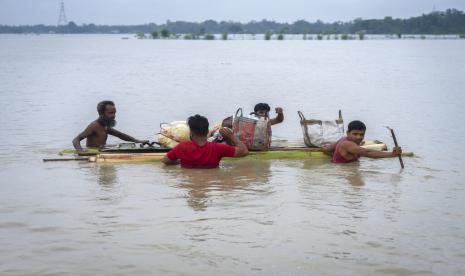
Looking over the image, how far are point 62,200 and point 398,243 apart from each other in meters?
3.57

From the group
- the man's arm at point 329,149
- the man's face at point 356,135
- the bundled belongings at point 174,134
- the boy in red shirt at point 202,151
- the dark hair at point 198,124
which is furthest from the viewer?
the man's arm at point 329,149

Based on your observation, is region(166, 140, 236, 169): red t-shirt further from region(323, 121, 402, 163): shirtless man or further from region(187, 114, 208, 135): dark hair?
region(323, 121, 402, 163): shirtless man

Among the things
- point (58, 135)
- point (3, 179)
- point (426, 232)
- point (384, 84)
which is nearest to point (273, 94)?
point (384, 84)

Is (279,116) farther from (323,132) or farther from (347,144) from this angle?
(347,144)

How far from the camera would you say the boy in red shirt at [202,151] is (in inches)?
347

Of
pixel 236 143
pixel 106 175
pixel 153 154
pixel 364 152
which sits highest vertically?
pixel 236 143

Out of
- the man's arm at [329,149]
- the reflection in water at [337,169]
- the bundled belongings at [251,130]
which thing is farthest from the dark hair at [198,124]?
the man's arm at [329,149]

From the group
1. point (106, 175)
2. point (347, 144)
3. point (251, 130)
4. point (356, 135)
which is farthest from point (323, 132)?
point (106, 175)

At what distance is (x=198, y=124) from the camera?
8.45 m

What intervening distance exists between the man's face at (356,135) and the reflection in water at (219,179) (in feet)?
3.58

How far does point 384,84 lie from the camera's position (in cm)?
2706

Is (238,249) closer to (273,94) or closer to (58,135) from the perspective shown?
(58,135)

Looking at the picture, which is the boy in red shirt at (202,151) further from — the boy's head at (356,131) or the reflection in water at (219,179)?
the boy's head at (356,131)

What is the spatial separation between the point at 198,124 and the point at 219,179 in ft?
2.47
